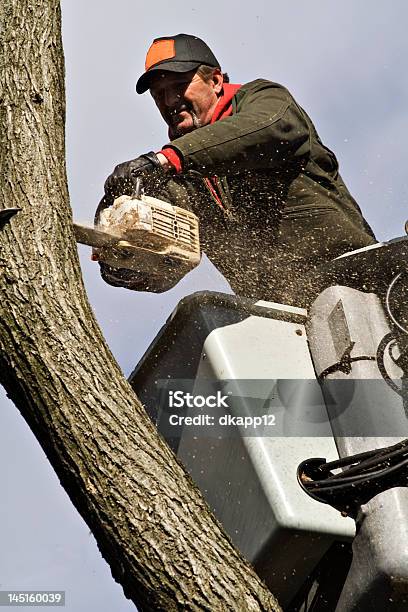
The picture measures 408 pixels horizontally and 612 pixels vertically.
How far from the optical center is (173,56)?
4.23 metres

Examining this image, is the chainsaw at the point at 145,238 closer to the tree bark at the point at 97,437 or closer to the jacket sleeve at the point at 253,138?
the jacket sleeve at the point at 253,138

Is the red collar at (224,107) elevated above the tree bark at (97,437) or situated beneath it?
elevated above

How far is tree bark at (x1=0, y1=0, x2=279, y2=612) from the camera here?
7.28ft

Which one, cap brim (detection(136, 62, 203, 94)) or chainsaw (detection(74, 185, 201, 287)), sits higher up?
cap brim (detection(136, 62, 203, 94))

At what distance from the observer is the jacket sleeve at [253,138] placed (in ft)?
12.0

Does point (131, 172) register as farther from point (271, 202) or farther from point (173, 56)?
point (173, 56)

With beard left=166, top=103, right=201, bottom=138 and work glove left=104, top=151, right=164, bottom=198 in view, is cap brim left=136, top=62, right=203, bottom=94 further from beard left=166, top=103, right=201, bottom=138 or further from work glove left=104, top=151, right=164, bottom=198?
work glove left=104, top=151, right=164, bottom=198

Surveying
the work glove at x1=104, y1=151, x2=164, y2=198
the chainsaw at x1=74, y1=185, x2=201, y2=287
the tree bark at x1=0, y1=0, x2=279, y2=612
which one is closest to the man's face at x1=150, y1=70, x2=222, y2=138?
the chainsaw at x1=74, y1=185, x2=201, y2=287

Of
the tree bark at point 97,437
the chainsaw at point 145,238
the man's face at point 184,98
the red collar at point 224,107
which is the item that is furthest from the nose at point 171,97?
the tree bark at point 97,437

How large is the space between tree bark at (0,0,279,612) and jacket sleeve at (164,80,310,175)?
1.25 metres

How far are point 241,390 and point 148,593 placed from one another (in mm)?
1072

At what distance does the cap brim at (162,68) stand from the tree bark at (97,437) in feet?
6.06

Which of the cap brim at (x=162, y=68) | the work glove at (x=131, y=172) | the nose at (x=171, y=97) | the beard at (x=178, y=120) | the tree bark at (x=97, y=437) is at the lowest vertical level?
the tree bark at (x=97, y=437)

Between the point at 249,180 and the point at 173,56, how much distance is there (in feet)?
2.16
